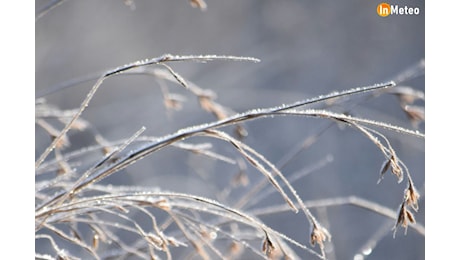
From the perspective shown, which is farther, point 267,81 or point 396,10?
point 267,81

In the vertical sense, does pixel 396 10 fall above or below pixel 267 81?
below

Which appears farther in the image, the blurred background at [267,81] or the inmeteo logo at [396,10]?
the blurred background at [267,81]

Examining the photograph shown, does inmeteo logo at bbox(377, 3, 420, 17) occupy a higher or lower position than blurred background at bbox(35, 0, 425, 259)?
lower

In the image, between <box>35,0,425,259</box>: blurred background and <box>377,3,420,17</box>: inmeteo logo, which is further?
<box>35,0,425,259</box>: blurred background

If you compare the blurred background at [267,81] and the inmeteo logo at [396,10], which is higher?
the blurred background at [267,81]
